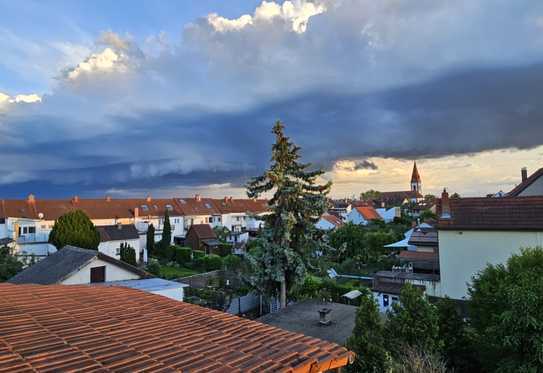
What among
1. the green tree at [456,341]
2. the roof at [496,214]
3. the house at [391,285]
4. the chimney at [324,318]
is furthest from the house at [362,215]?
the green tree at [456,341]

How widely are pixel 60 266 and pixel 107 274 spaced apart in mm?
2387

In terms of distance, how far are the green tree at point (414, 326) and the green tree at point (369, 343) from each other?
43 cm

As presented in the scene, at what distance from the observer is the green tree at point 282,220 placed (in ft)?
63.8

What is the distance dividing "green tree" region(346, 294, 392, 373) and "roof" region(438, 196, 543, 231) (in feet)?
37.7

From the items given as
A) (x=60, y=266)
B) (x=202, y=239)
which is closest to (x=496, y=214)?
(x=60, y=266)

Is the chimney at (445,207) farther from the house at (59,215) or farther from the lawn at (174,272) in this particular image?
the house at (59,215)

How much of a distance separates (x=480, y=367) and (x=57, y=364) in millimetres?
12912

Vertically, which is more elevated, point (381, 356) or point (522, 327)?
point (522, 327)

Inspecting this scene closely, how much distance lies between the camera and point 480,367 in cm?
1126

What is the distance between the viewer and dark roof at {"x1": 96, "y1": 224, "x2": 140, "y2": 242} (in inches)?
1559

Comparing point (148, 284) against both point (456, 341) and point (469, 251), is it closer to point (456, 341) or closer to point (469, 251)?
point (456, 341)

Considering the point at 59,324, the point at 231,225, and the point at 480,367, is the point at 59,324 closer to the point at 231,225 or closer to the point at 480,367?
the point at 480,367

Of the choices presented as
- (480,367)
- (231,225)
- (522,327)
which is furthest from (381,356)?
(231,225)

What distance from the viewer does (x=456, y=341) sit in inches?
460
